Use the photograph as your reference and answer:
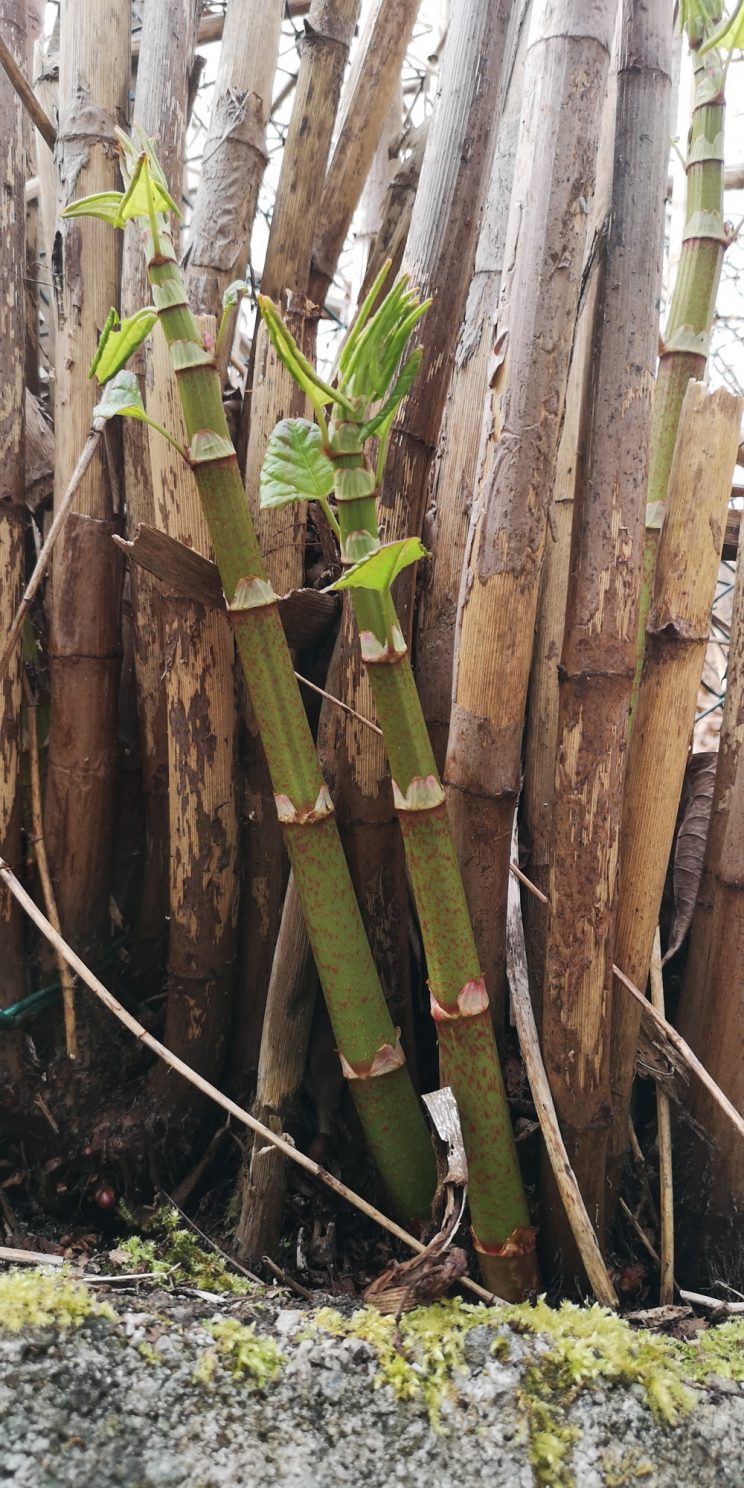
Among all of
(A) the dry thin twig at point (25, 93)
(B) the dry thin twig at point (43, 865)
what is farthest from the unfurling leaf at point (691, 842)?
(A) the dry thin twig at point (25, 93)

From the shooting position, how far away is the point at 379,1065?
3.02ft

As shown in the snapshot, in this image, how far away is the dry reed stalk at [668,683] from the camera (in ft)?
3.29

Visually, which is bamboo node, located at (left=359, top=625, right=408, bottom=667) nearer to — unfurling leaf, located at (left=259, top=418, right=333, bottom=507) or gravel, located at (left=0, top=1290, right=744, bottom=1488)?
unfurling leaf, located at (left=259, top=418, right=333, bottom=507)

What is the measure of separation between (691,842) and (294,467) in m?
0.73

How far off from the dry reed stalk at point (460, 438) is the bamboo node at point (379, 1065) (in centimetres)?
35

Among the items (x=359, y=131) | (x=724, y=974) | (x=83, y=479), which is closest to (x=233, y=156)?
(x=359, y=131)

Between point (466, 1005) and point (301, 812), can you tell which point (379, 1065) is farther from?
point (301, 812)

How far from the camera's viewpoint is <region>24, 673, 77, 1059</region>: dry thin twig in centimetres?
116

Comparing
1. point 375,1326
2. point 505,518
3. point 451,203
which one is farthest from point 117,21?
point 375,1326

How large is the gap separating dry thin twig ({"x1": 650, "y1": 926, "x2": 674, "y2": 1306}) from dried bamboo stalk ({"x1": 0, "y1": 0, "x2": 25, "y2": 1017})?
741 millimetres

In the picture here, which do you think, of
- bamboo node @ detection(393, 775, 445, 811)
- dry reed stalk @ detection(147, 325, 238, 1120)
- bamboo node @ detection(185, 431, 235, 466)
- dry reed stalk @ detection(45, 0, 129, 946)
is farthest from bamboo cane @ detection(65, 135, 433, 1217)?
dry reed stalk @ detection(45, 0, 129, 946)

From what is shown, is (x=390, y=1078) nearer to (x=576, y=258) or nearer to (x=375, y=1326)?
(x=375, y=1326)

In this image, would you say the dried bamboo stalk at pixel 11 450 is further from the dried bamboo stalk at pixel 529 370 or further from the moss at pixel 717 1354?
the moss at pixel 717 1354

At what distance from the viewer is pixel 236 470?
0.86 m
